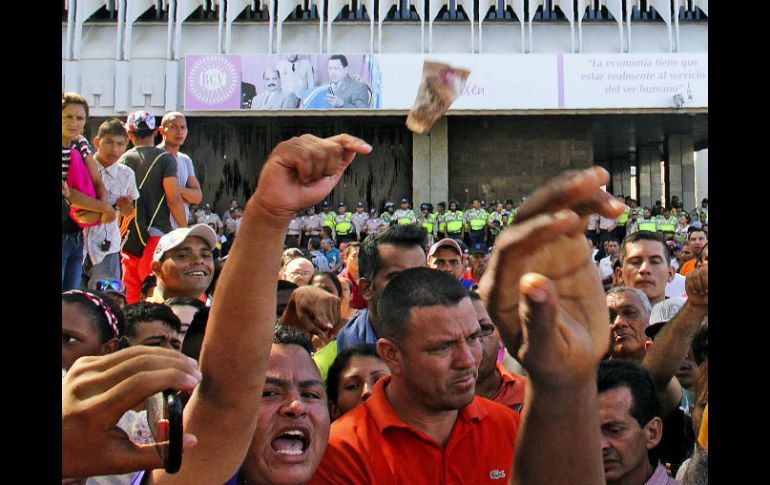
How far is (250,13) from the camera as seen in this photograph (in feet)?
74.0

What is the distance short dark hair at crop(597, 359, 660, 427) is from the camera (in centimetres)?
289

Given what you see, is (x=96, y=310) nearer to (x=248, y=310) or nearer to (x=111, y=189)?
(x=248, y=310)

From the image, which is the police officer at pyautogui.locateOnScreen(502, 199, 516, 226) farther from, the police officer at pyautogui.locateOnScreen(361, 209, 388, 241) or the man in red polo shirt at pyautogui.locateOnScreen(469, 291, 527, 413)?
the man in red polo shirt at pyautogui.locateOnScreen(469, 291, 527, 413)

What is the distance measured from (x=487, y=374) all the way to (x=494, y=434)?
102 centimetres

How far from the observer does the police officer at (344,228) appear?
19.2 metres

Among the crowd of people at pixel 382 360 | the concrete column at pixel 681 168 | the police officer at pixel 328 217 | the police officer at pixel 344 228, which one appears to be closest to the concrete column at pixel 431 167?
the police officer at pixel 344 228

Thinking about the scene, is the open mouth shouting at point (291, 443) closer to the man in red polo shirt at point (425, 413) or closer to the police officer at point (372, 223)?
the man in red polo shirt at point (425, 413)

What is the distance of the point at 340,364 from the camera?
324 cm

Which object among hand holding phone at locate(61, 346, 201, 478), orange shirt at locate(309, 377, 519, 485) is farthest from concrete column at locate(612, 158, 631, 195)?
hand holding phone at locate(61, 346, 201, 478)

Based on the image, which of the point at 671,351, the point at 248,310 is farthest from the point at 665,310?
the point at 248,310

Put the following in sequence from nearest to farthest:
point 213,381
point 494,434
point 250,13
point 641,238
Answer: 1. point 213,381
2. point 494,434
3. point 641,238
4. point 250,13
